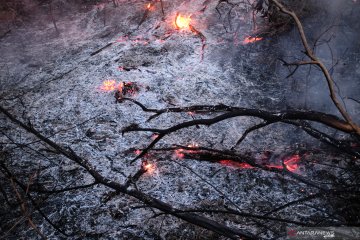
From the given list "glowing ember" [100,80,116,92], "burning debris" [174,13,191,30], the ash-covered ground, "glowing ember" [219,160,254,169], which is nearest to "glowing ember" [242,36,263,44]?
the ash-covered ground

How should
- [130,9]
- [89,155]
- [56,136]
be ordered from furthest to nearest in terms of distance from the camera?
[130,9] → [56,136] → [89,155]

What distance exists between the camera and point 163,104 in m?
4.61

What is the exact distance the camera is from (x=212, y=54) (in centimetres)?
543

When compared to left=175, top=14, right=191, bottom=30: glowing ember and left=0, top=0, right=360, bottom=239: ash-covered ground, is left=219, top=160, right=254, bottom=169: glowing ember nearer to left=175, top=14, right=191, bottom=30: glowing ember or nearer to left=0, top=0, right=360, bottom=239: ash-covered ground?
left=0, top=0, right=360, bottom=239: ash-covered ground

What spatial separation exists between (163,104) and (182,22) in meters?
2.58

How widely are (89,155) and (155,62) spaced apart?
93.0 inches

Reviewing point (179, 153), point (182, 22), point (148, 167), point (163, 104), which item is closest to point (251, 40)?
point (182, 22)

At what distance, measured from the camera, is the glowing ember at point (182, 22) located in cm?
611

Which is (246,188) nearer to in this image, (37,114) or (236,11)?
(37,114)

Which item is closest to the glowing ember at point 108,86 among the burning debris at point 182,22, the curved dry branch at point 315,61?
the burning debris at point 182,22

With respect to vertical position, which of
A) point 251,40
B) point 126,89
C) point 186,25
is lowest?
point 126,89

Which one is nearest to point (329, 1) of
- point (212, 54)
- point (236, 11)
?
point (236, 11)

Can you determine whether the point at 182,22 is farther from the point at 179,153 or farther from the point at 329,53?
the point at 179,153

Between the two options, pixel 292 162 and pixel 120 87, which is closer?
pixel 292 162
